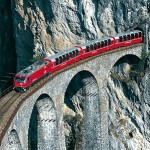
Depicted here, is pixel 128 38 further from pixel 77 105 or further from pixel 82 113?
pixel 82 113

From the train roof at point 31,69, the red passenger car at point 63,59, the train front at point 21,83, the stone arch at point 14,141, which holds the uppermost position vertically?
the red passenger car at point 63,59

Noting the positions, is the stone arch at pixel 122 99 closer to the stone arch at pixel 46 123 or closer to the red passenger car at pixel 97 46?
the red passenger car at pixel 97 46

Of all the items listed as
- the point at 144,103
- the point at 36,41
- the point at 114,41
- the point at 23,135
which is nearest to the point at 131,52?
the point at 114,41

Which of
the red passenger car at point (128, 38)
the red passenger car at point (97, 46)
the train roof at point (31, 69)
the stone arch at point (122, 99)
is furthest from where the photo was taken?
the stone arch at point (122, 99)

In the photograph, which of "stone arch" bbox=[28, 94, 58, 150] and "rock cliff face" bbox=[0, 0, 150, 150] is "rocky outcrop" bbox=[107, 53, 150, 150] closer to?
"rock cliff face" bbox=[0, 0, 150, 150]

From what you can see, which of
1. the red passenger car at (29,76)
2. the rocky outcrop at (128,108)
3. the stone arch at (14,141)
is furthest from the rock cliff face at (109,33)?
the stone arch at (14,141)

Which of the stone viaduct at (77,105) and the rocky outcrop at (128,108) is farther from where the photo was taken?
the rocky outcrop at (128,108)

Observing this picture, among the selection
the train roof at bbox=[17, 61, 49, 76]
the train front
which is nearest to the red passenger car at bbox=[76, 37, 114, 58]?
the train roof at bbox=[17, 61, 49, 76]
